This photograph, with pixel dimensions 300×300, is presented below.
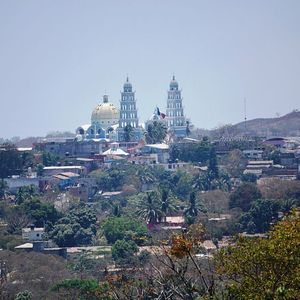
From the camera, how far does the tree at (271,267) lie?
93.9 feet

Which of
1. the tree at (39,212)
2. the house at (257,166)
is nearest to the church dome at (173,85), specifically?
the house at (257,166)

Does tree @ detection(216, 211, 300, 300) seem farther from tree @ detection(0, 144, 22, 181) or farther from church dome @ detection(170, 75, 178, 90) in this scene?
church dome @ detection(170, 75, 178, 90)

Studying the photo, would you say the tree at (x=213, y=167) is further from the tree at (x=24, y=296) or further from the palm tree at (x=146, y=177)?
the tree at (x=24, y=296)

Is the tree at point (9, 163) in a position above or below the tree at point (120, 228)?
above

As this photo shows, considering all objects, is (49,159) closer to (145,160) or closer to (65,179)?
(145,160)

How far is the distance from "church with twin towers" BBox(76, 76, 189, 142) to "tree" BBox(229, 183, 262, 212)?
162 ft

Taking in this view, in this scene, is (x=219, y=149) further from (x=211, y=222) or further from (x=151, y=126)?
(x=211, y=222)

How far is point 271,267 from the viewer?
29188mm

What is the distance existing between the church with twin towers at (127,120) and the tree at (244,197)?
49319mm

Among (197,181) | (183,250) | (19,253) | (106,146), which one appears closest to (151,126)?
(106,146)

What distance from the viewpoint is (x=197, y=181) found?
108 meters

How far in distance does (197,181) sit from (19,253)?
4034 centimetres

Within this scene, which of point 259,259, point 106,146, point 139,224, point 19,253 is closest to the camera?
point 259,259

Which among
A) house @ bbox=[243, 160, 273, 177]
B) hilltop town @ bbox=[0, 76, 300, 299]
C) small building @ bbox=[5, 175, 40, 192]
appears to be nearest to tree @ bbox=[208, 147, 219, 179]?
hilltop town @ bbox=[0, 76, 300, 299]
